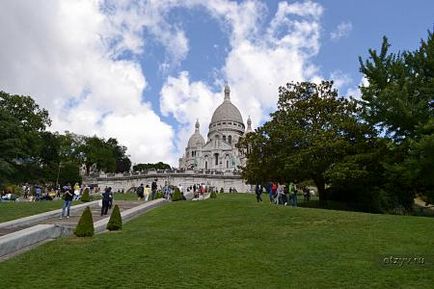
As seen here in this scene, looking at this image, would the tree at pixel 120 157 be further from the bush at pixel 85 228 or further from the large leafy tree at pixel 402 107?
the bush at pixel 85 228

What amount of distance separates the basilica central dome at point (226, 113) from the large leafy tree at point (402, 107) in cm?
10041

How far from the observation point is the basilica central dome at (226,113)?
424 ft

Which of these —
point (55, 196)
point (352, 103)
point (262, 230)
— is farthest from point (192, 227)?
point (55, 196)

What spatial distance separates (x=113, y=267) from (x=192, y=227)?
7858 millimetres

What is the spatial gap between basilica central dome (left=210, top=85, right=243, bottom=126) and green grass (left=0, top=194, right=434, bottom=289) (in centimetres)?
11102

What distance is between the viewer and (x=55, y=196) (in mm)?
42406

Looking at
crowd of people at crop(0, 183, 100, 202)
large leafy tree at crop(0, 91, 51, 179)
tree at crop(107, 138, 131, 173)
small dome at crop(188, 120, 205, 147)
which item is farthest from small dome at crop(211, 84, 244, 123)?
crowd of people at crop(0, 183, 100, 202)

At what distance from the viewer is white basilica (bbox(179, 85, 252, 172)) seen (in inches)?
4500

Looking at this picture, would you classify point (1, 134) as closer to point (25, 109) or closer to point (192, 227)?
point (25, 109)

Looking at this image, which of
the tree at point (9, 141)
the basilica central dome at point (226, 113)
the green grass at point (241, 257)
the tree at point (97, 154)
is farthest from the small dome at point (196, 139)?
the green grass at point (241, 257)

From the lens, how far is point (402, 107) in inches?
914

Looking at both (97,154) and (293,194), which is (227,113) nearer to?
(97,154)

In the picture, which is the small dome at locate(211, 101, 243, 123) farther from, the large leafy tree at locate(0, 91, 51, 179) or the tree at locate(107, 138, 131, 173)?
the large leafy tree at locate(0, 91, 51, 179)

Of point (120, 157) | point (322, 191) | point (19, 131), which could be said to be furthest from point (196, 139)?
point (322, 191)
